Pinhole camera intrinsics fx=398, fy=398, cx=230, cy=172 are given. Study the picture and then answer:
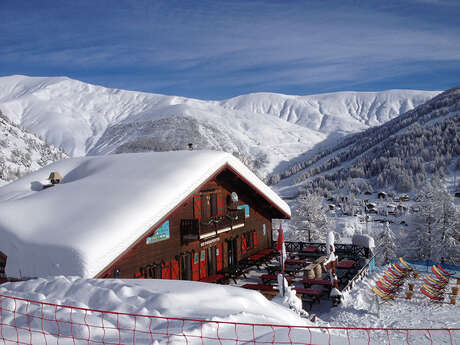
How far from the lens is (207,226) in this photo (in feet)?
57.1

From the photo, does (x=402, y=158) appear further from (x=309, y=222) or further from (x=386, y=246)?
(x=309, y=222)

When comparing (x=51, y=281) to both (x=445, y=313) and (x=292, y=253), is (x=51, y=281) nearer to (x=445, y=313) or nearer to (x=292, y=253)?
(x=445, y=313)

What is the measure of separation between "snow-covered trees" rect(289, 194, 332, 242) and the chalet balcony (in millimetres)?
21215

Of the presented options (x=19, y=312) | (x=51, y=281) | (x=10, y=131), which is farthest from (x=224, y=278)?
(x=10, y=131)

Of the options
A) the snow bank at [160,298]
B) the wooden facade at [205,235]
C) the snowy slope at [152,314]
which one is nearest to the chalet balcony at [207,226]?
the wooden facade at [205,235]

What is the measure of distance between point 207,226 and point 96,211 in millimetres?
5618

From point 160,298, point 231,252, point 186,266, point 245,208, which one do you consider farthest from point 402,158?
point 160,298

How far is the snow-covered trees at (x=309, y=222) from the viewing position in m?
39.7

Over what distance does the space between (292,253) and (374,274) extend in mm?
5493

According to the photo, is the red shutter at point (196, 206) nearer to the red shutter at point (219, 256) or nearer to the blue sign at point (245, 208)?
the red shutter at point (219, 256)

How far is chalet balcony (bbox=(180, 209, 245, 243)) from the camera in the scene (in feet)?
54.4

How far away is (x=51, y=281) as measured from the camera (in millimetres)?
9602

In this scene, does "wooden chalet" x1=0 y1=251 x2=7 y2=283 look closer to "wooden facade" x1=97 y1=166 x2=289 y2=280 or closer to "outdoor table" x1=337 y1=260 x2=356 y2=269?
"wooden facade" x1=97 y1=166 x2=289 y2=280

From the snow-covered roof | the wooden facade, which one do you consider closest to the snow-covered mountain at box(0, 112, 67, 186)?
the wooden facade
